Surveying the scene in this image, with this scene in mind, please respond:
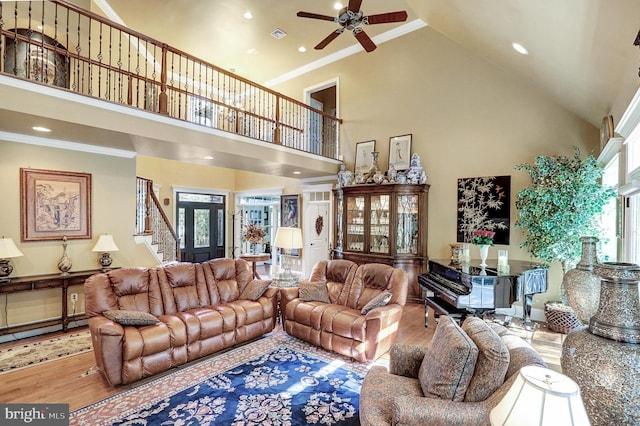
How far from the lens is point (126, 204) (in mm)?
5195

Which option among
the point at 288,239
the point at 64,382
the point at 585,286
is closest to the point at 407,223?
the point at 288,239

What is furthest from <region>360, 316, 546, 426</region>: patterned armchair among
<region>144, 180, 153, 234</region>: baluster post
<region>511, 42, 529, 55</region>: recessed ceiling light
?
<region>144, 180, 153, 234</region>: baluster post

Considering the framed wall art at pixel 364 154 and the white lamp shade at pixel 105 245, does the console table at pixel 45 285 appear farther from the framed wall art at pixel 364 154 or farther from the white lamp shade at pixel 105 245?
the framed wall art at pixel 364 154

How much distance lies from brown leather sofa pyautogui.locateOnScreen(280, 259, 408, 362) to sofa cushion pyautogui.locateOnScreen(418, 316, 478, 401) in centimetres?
153

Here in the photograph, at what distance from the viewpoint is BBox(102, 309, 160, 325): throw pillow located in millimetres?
3061

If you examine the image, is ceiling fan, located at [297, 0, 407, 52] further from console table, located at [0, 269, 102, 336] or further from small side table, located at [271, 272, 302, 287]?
console table, located at [0, 269, 102, 336]

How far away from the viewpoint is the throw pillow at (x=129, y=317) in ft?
10.0

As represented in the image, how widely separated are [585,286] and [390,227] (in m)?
4.50

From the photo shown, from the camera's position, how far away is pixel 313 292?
4.23m

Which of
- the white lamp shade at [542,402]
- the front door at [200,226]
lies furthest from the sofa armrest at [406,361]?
the front door at [200,226]

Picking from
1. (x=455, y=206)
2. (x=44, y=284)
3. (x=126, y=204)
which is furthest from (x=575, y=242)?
(x=44, y=284)

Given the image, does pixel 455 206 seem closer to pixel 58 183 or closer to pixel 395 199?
pixel 395 199

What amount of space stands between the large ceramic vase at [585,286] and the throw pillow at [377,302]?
2.10m

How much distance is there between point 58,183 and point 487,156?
22.1 feet
